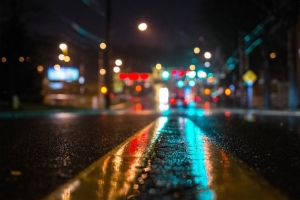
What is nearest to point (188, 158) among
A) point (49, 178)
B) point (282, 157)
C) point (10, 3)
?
point (282, 157)

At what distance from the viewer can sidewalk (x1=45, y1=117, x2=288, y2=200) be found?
742 cm

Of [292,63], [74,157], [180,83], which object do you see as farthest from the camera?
[180,83]

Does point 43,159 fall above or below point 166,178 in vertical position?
above

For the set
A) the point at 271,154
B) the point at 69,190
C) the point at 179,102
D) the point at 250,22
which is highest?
the point at 250,22

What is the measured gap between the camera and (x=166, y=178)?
8758 mm

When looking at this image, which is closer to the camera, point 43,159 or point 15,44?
point 43,159

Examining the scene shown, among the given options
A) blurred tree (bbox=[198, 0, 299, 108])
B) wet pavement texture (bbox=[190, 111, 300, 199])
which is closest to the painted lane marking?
wet pavement texture (bbox=[190, 111, 300, 199])

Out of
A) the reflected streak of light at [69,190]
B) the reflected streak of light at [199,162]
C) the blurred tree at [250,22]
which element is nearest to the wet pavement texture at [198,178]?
the reflected streak of light at [199,162]

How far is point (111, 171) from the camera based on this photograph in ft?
30.7

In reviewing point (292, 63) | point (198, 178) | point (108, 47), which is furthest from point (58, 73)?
point (198, 178)

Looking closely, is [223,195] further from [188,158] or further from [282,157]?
[282,157]

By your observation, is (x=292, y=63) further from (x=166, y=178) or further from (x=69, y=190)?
(x=69, y=190)

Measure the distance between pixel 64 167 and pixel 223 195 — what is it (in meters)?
3.79

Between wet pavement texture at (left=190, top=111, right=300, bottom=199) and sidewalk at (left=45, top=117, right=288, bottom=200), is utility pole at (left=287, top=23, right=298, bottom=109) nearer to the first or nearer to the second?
wet pavement texture at (left=190, top=111, right=300, bottom=199)
